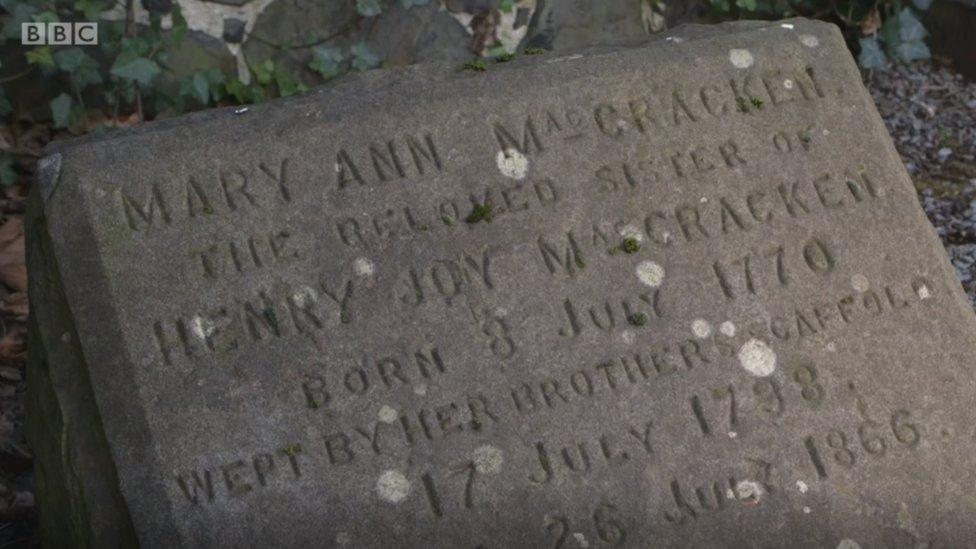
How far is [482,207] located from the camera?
2832 mm

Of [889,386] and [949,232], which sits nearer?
[889,386]

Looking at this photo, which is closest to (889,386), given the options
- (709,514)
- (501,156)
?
(709,514)

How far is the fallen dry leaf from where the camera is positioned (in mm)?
4086

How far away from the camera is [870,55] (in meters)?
5.19

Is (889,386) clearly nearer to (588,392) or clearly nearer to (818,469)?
(818,469)

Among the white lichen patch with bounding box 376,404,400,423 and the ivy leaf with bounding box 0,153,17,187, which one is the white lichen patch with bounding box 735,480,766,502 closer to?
the white lichen patch with bounding box 376,404,400,423

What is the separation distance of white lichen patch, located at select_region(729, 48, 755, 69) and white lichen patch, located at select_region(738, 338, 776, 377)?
0.70 meters

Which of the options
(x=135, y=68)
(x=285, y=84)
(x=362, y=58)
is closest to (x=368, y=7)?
(x=362, y=58)

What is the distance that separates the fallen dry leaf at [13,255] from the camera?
4.09 meters

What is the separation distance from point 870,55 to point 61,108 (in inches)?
122

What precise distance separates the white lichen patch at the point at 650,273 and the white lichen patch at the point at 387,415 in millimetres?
616

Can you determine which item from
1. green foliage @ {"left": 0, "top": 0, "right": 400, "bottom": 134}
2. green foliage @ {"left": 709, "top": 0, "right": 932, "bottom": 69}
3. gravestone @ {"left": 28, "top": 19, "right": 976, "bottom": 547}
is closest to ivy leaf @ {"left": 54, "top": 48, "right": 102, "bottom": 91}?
green foliage @ {"left": 0, "top": 0, "right": 400, "bottom": 134}

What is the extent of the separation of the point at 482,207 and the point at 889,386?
3.17ft

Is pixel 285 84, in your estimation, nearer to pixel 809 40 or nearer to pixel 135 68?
pixel 135 68
